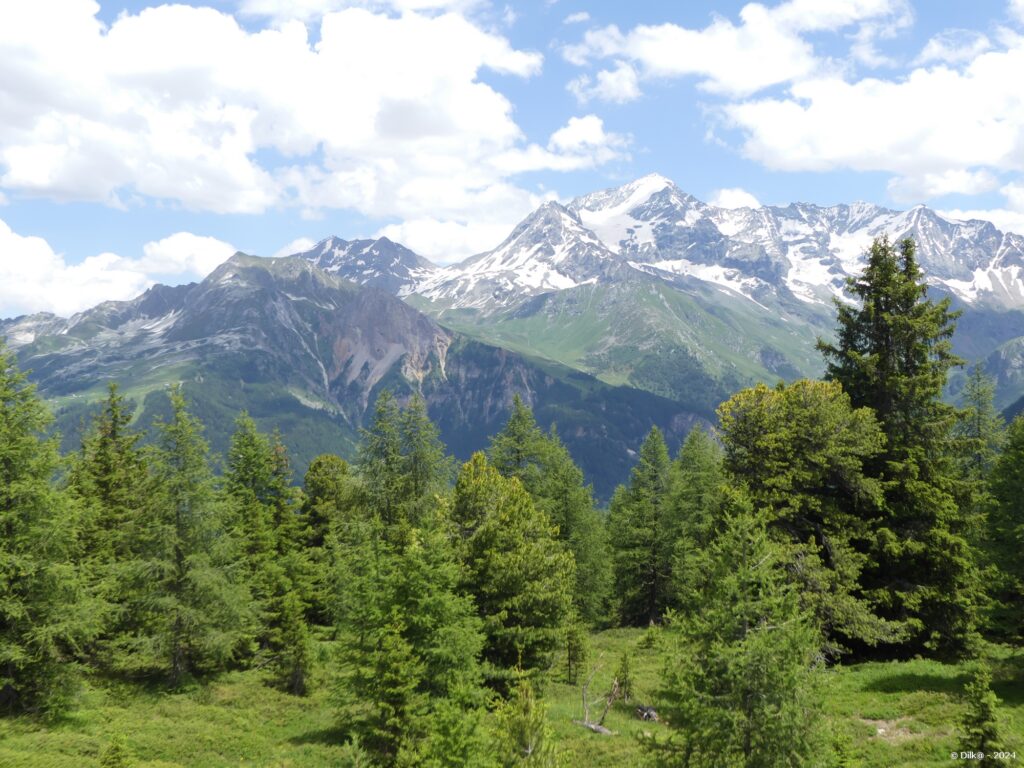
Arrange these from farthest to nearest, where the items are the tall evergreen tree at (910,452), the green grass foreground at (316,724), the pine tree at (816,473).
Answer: the tall evergreen tree at (910,452) → the pine tree at (816,473) → the green grass foreground at (316,724)

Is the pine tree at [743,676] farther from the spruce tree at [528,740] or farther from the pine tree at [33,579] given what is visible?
the pine tree at [33,579]

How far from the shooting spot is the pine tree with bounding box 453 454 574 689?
32.0m

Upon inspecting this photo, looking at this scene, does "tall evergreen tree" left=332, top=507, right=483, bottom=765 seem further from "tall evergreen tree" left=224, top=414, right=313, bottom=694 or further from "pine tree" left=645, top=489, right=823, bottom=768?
"pine tree" left=645, top=489, right=823, bottom=768

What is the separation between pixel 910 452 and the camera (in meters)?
30.9

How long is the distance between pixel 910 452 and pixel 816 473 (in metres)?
4.84

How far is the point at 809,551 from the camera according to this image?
28.0 m

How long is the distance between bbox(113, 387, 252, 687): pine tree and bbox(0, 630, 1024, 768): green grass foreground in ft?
8.84

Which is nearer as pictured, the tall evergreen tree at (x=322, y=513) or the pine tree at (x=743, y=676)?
the pine tree at (x=743, y=676)

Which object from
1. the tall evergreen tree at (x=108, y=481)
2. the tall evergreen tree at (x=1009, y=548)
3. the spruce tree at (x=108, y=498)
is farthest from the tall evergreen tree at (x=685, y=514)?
the tall evergreen tree at (x=108, y=481)

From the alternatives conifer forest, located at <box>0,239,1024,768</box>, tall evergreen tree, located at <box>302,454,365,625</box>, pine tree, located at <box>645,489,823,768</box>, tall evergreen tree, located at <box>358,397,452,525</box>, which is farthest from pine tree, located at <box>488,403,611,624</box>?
pine tree, located at <box>645,489,823,768</box>

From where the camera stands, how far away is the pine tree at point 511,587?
32.0m

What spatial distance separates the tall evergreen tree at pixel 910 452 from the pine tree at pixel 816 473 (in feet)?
4.03

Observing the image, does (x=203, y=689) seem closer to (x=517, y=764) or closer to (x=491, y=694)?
(x=491, y=694)

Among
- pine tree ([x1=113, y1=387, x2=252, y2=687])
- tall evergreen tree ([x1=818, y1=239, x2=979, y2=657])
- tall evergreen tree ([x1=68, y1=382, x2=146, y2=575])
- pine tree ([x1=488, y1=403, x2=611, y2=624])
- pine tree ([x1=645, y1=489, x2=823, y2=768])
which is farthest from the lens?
pine tree ([x1=488, y1=403, x2=611, y2=624])
